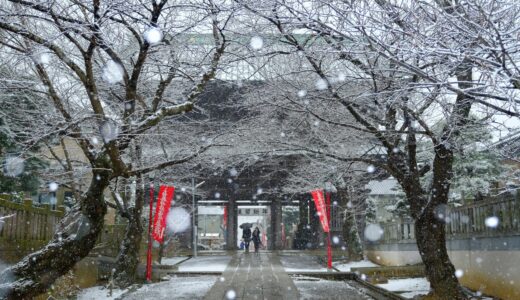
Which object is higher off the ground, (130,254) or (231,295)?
(130,254)

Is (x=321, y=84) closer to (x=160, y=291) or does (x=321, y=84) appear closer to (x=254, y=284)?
(x=254, y=284)

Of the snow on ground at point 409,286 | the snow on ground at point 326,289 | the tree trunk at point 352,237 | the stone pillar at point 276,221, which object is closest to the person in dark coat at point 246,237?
the stone pillar at point 276,221

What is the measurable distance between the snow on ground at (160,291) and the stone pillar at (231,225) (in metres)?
13.4

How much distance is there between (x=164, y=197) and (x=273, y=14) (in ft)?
30.1

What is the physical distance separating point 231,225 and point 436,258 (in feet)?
66.9

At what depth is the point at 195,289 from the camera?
13797 millimetres

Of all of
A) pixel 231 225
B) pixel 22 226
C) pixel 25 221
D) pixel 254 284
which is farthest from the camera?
pixel 231 225

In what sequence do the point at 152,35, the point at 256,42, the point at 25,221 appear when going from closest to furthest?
the point at 152,35
the point at 256,42
the point at 25,221

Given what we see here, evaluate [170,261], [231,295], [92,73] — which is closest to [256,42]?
[92,73]

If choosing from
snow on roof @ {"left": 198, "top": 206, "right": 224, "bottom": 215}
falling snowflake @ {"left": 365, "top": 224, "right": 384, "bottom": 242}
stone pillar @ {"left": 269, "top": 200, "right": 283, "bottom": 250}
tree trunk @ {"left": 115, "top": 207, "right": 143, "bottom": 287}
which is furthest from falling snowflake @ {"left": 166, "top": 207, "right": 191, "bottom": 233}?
snow on roof @ {"left": 198, "top": 206, "right": 224, "bottom": 215}

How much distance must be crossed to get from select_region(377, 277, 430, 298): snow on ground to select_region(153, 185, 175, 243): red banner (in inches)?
265

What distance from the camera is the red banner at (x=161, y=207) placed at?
14.9 metres

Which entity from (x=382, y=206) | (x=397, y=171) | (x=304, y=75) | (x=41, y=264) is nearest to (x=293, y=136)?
(x=304, y=75)

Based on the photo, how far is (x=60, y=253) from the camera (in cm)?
806
